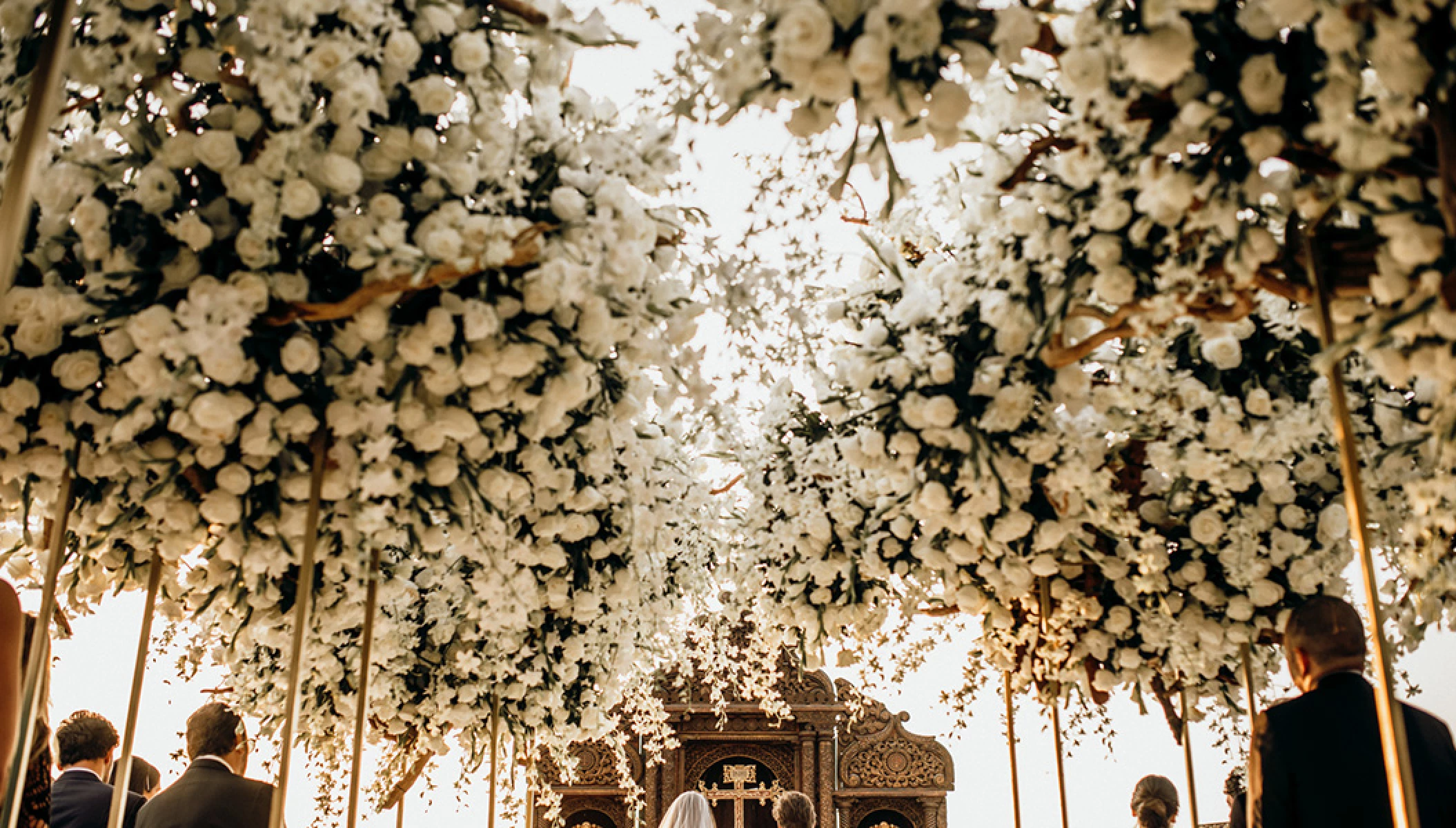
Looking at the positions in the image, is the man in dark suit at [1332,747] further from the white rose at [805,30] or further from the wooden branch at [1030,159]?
the white rose at [805,30]

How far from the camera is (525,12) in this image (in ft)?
5.49

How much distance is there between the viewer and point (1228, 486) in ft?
7.06

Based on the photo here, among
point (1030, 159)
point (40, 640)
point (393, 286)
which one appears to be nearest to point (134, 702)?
point (40, 640)

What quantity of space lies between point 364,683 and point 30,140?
1.07 metres

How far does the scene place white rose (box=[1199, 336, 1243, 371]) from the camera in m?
2.07

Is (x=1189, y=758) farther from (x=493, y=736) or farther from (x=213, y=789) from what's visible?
(x=213, y=789)

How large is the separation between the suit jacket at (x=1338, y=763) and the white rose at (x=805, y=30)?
1.81 meters

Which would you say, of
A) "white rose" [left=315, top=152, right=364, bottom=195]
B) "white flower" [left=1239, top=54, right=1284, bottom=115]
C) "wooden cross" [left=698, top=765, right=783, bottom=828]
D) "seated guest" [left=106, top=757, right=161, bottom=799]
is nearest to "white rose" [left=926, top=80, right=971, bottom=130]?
"white flower" [left=1239, top=54, right=1284, bottom=115]

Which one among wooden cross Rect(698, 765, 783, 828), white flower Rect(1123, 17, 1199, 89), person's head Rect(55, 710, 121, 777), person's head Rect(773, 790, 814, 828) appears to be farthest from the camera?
wooden cross Rect(698, 765, 783, 828)

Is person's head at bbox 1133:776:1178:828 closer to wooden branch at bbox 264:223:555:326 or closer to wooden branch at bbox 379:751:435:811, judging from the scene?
wooden branch at bbox 379:751:435:811

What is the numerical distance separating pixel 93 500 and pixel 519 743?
1.43 meters

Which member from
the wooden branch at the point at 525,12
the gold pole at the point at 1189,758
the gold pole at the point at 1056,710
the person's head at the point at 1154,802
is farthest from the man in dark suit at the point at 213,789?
the person's head at the point at 1154,802

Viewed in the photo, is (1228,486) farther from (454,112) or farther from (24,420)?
(24,420)

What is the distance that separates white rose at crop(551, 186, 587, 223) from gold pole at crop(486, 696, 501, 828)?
1485 millimetres
